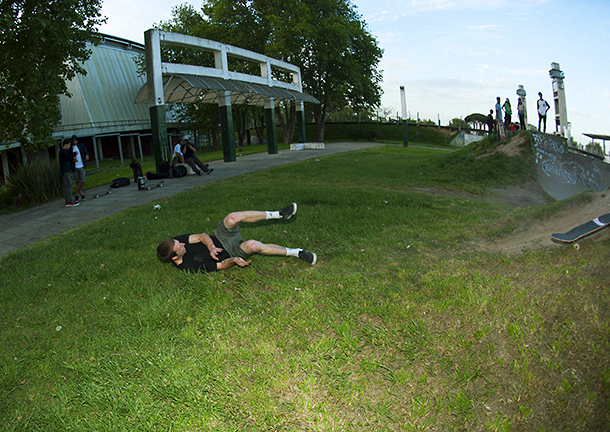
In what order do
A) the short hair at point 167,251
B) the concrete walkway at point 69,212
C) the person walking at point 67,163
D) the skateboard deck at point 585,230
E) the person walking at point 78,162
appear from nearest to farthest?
the skateboard deck at point 585,230
the short hair at point 167,251
the concrete walkway at point 69,212
the person walking at point 67,163
the person walking at point 78,162

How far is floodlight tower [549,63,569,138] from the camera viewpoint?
14727 mm

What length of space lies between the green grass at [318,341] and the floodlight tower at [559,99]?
38.5 ft

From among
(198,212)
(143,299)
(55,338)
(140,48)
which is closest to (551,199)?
(198,212)

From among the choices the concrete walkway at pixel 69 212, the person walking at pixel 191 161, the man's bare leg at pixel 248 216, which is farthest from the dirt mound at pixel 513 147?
the man's bare leg at pixel 248 216

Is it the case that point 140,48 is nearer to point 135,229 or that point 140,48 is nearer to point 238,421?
point 135,229

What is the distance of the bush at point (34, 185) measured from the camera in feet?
43.3

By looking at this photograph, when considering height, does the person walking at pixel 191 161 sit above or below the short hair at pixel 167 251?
above

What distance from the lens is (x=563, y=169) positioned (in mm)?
15602

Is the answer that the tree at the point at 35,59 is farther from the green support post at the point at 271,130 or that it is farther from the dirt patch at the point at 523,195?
the dirt patch at the point at 523,195

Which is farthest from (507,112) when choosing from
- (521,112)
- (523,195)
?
(523,195)

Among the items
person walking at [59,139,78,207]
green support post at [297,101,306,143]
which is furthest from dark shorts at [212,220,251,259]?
green support post at [297,101,306,143]

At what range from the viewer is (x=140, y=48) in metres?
42.8

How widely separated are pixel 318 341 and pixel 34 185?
12.9 meters

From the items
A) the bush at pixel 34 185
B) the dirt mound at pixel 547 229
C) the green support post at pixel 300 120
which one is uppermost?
the green support post at pixel 300 120
